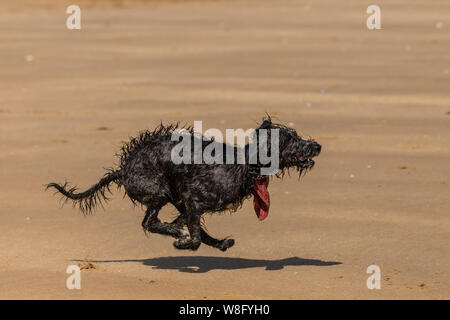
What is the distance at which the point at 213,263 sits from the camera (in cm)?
776

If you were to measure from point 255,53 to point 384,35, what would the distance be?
3.53 meters

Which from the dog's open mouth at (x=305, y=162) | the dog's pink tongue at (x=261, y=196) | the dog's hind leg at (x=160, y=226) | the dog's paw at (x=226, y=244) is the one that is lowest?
the dog's paw at (x=226, y=244)

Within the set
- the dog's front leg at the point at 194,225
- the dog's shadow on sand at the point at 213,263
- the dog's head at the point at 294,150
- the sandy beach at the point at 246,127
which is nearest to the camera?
the dog's head at the point at 294,150

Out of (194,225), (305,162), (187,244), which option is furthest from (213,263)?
(305,162)

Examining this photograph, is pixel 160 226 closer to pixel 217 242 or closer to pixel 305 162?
pixel 217 242

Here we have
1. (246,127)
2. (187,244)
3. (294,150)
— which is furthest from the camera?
(246,127)

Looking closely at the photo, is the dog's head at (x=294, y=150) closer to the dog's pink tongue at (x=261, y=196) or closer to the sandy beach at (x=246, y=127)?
the dog's pink tongue at (x=261, y=196)

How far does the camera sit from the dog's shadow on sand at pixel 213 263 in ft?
25.0

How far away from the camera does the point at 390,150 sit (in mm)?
11969

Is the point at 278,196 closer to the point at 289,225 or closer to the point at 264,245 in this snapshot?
the point at 289,225

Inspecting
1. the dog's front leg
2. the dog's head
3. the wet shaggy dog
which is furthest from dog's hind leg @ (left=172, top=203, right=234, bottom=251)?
the dog's head

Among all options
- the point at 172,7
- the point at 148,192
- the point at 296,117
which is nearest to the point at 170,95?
the point at 296,117

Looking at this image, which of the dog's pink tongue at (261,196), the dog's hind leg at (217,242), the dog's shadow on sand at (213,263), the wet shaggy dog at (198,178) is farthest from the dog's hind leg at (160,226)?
the dog's pink tongue at (261,196)

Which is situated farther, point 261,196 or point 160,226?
point 160,226
